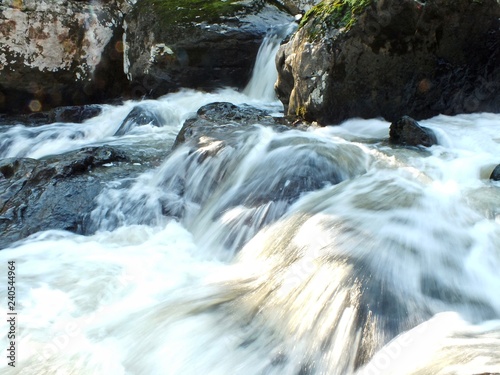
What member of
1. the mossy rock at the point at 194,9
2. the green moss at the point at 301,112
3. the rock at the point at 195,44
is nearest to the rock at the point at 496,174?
the green moss at the point at 301,112

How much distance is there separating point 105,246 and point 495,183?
3.61 metres

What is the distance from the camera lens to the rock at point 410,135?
5562 millimetres

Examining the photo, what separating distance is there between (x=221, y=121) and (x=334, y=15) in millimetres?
2022

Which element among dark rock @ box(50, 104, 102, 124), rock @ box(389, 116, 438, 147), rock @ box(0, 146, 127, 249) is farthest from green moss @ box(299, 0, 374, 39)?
dark rock @ box(50, 104, 102, 124)

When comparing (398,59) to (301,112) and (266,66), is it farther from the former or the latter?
(266,66)

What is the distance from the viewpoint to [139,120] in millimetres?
8430

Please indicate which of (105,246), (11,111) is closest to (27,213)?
(105,246)

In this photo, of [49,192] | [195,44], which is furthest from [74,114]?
[49,192]

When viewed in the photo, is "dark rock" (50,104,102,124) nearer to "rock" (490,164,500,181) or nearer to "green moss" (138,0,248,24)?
"green moss" (138,0,248,24)

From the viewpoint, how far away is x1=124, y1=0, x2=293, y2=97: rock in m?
9.88

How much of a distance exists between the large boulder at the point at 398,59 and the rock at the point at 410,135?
0.82 metres

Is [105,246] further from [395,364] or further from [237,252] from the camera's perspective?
[395,364]

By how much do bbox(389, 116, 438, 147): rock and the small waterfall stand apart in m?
3.78

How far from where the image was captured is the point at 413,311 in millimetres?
2678
